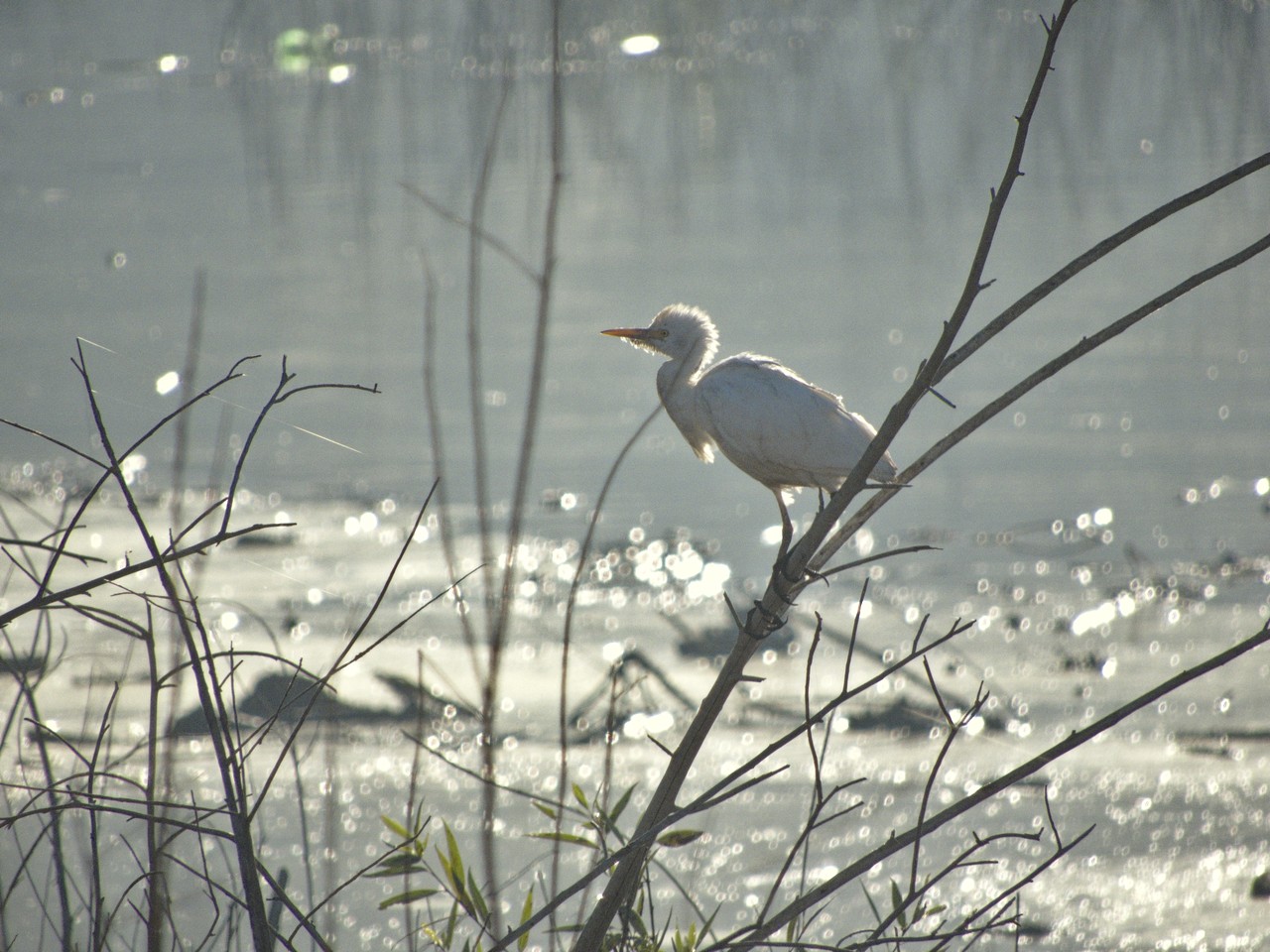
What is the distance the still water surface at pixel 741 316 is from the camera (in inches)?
157

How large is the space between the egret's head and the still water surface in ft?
2.44

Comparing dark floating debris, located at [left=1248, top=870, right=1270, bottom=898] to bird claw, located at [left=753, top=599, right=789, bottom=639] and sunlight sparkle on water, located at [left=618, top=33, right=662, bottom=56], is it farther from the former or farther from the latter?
sunlight sparkle on water, located at [left=618, top=33, right=662, bottom=56]

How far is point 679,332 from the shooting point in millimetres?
3408

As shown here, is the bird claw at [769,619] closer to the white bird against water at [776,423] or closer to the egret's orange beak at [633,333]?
the white bird against water at [776,423]

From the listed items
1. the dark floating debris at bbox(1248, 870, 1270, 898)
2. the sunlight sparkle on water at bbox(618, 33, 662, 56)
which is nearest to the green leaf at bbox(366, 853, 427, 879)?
the dark floating debris at bbox(1248, 870, 1270, 898)

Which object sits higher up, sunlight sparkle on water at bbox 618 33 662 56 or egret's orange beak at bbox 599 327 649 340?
sunlight sparkle on water at bbox 618 33 662 56

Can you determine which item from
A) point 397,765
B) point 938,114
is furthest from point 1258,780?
point 938,114

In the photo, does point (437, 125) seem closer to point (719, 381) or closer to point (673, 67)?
point (673, 67)

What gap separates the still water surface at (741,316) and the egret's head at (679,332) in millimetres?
745

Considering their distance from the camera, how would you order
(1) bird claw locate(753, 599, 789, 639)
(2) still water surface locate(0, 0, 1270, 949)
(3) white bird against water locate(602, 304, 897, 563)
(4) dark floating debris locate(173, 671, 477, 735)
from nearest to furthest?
(1) bird claw locate(753, 599, 789, 639)
(3) white bird against water locate(602, 304, 897, 563)
(4) dark floating debris locate(173, 671, 477, 735)
(2) still water surface locate(0, 0, 1270, 949)

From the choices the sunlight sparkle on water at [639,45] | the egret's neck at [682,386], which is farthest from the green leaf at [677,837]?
the sunlight sparkle on water at [639,45]

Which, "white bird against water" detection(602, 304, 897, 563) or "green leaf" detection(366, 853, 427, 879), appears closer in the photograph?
"green leaf" detection(366, 853, 427, 879)

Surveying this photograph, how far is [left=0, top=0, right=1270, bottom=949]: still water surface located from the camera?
399 centimetres

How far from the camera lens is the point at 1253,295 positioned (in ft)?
25.3
